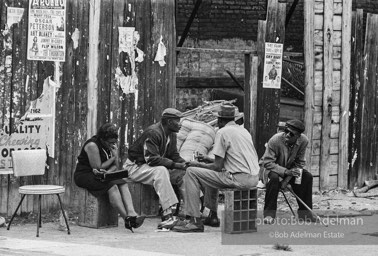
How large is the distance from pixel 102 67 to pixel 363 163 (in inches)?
206

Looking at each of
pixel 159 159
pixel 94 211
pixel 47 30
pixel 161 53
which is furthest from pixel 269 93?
pixel 94 211

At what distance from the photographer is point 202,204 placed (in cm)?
1430

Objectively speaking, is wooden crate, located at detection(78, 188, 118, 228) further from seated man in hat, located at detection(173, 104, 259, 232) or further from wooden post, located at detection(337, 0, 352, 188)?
wooden post, located at detection(337, 0, 352, 188)

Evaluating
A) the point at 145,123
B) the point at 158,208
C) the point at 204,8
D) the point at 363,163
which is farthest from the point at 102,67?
the point at 204,8

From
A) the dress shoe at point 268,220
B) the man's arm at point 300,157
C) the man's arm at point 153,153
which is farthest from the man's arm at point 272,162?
the man's arm at point 153,153

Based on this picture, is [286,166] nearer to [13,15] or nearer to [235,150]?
[235,150]

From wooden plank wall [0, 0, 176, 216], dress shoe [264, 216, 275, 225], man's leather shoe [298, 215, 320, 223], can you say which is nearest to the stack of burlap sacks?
wooden plank wall [0, 0, 176, 216]

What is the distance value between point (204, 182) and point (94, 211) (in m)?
1.46

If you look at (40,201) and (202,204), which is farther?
(202,204)

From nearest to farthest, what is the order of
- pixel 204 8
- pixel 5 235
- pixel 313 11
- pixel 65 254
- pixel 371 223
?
1. pixel 65 254
2. pixel 5 235
3. pixel 371 223
4. pixel 313 11
5. pixel 204 8

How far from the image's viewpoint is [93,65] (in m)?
14.2

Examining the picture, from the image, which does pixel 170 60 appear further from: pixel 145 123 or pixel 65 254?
pixel 65 254

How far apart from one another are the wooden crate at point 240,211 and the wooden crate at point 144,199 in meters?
1.78

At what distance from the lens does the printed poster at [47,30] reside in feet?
45.0
